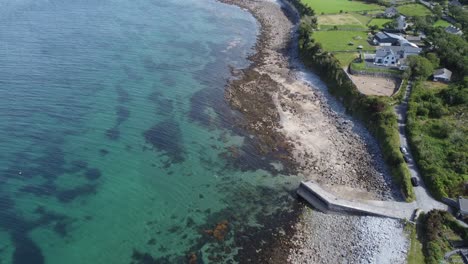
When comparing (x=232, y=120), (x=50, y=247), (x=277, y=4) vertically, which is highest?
(x=277, y=4)

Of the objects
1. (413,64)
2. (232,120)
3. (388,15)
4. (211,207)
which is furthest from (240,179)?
(388,15)

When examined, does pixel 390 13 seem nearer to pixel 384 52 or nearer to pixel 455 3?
pixel 455 3

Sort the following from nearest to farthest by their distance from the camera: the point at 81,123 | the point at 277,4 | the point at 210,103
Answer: the point at 81,123
the point at 210,103
the point at 277,4

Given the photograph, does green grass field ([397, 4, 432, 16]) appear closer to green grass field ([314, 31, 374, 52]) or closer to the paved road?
green grass field ([314, 31, 374, 52])

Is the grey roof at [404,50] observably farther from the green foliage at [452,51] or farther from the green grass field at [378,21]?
the green grass field at [378,21]

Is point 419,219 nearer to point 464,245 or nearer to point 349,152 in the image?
point 464,245

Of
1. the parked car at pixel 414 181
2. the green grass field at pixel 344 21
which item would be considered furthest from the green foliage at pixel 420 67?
the parked car at pixel 414 181
